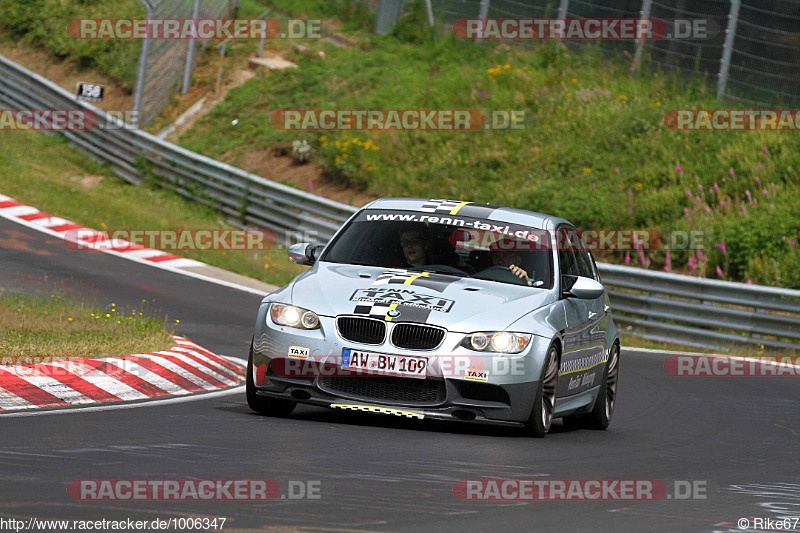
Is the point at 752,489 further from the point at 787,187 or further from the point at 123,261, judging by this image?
the point at 787,187

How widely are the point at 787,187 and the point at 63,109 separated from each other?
49.0 feet

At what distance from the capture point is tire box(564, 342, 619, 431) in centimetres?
1089

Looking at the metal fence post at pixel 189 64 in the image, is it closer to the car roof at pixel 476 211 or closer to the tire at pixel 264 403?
the car roof at pixel 476 211

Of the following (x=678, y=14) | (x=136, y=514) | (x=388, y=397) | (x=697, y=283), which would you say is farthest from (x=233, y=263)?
(x=136, y=514)

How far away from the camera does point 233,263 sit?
71.9 ft

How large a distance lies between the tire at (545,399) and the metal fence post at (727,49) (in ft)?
62.2

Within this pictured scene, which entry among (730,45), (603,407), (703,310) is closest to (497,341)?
(603,407)

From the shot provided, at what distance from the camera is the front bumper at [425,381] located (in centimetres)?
878

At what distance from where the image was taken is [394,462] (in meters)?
7.54

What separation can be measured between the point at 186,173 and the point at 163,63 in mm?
5873

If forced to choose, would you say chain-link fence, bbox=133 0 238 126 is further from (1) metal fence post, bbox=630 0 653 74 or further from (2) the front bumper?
(2) the front bumper

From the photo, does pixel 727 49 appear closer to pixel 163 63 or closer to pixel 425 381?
pixel 163 63

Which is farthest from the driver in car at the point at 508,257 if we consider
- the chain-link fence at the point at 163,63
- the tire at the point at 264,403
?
the chain-link fence at the point at 163,63

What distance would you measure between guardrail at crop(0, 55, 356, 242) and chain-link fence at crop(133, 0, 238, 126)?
1970 millimetres
